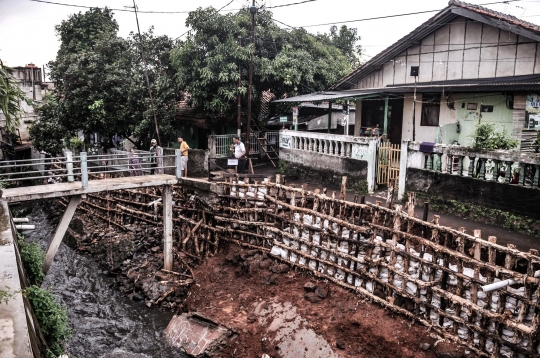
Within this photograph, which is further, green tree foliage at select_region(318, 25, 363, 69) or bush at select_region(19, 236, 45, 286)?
green tree foliage at select_region(318, 25, 363, 69)

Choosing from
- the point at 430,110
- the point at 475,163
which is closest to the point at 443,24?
the point at 430,110

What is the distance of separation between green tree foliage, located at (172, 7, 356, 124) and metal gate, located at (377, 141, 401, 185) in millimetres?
6531

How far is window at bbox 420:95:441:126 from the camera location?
1523 centimetres

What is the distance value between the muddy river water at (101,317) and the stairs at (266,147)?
960cm

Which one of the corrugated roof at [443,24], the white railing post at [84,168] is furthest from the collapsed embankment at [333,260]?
the corrugated roof at [443,24]

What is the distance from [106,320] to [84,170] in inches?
163

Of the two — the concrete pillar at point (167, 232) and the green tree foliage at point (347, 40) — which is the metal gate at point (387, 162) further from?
the green tree foliage at point (347, 40)

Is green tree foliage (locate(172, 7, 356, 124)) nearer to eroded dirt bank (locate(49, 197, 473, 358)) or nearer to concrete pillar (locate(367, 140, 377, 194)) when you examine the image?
concrete pillar (locate(367, 140, 377, 194))

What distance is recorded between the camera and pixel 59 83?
2122cm

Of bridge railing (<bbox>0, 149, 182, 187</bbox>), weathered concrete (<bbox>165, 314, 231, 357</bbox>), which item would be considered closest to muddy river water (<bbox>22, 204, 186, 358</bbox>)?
weathered concrete (<bbox>165, 314, 231, 357</bbox>)

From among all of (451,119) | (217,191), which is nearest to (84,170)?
(217,191)

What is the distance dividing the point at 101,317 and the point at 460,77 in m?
13.9

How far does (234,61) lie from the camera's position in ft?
59.4

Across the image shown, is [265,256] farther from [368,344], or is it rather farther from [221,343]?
[368,344]
